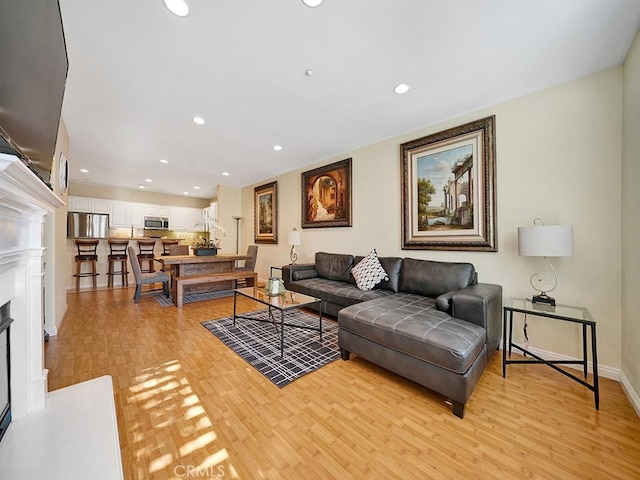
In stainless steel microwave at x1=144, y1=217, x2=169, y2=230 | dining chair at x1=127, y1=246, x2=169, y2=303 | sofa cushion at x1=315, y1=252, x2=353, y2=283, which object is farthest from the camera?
stainless steel microwave at x1=144, y1=217, x2=169, y2=230

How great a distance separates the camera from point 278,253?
5.73 metres

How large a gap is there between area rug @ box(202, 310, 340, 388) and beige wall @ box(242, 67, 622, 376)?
1.88m

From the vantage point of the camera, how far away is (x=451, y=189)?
117 inches

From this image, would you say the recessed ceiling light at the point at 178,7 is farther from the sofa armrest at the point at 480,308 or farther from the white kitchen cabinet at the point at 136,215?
the white kitchen cabinet at the point at 136,215

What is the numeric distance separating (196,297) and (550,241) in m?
5.28

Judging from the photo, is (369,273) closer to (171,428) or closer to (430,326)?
(430,326)

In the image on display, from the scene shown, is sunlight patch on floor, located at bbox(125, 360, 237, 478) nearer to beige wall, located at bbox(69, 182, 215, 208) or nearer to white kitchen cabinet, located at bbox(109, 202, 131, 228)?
white kitchen cabinet, located at bbox(109, 202, 131, 228)

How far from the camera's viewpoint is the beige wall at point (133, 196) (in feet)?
20.2

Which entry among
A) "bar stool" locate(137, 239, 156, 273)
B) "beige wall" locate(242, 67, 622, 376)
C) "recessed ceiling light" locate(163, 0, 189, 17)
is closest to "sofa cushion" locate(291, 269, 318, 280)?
"beige wall" locate(242, 67, 622, 376)

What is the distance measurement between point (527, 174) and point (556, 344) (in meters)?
1.69

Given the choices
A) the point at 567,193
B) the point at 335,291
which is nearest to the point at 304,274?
the point at 335,291

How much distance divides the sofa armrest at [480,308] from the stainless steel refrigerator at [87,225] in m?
7.79

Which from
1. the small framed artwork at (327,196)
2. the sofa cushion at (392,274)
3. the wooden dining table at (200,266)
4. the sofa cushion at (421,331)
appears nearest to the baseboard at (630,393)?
the sofa cushion at (421,331)

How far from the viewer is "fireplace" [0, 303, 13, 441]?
4.29ft
